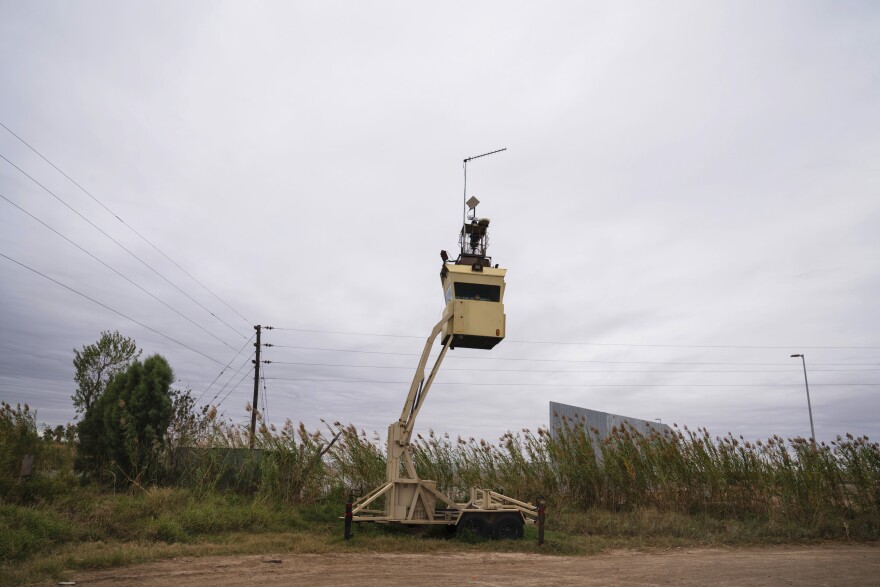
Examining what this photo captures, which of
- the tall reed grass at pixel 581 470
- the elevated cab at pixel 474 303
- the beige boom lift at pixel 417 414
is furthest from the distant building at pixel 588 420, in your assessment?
the elevated cab at pixel 474 303

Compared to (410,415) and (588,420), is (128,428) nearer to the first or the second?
(410,415)

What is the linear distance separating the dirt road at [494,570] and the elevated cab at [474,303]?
3782 millimetres

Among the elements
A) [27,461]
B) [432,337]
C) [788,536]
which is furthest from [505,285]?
[27,461]

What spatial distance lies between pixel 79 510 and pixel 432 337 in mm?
6711

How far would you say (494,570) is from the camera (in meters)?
8.31

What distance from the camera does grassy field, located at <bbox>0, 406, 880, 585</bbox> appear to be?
9.41 metres

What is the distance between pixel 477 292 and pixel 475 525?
13.9ft

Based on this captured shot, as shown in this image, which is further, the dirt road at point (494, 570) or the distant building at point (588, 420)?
the distant building at point (588, 420)

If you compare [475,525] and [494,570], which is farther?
[475,525]

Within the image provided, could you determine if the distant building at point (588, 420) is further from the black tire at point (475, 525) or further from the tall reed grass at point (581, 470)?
the black tire at point (475, 525)

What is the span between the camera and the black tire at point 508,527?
10.5 metres

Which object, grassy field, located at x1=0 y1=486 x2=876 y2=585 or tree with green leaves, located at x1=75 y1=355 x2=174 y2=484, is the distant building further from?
tree with green leaves, located at x1=75 y1=355 x2=174 y2=484

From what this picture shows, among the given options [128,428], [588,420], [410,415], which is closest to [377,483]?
[410,415]

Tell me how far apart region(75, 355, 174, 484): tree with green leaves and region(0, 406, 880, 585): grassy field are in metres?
0.24
